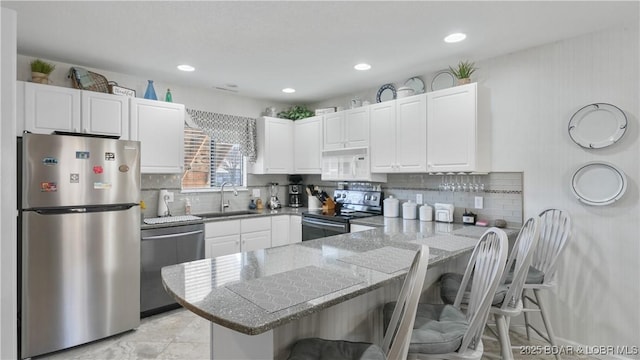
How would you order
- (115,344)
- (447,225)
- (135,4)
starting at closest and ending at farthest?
(135,4) → (115,344) → (447,225)

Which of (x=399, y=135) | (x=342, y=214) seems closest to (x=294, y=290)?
(x=399, y=135)

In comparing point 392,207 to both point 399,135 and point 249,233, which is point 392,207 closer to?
point 399,135

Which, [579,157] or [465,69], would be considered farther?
[465,69]

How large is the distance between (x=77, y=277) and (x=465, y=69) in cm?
370

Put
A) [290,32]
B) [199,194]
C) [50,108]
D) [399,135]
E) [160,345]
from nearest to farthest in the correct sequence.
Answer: [290,32] → [160,345] → [50,108] → [399,135] → [199,194]

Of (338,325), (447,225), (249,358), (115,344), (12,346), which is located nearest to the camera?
(12,346)

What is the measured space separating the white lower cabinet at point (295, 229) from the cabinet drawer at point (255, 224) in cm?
30

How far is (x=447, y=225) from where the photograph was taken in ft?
10.3

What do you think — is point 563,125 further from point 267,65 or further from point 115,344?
point 115,344

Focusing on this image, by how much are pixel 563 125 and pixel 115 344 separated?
160 inches

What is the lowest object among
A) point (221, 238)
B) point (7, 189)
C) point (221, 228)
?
point (221, 238)

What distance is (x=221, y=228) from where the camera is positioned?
12.1 feet

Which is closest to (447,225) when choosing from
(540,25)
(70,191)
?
(540,25)

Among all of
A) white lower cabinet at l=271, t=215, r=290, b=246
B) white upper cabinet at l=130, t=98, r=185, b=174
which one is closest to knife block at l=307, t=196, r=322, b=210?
white lower cabinet at l=271, t=215, r=290, b=246
